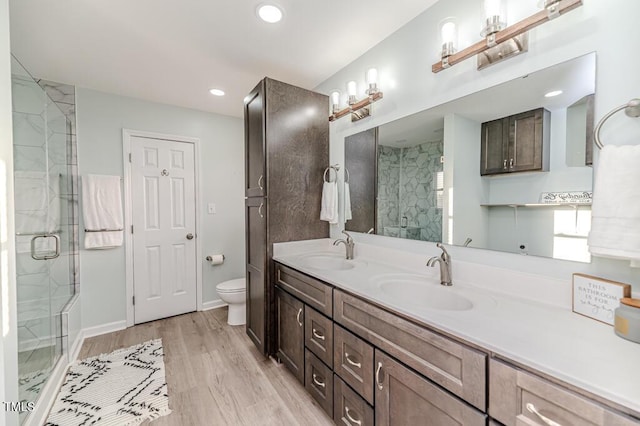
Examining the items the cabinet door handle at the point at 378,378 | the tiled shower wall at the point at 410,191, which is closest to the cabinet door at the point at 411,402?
the cabinet door handle at the point at 378,378

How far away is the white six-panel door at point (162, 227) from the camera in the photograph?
274 centimetres

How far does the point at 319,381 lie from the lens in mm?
1515

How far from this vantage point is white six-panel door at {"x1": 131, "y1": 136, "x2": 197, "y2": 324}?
8.98ft

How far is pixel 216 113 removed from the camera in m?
3.16

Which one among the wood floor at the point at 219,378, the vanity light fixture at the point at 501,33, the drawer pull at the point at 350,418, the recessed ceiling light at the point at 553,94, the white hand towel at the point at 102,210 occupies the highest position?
the vanity light fixture at the point at 501,33

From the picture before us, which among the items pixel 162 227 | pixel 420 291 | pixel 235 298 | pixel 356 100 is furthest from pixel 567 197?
pixel 162 227

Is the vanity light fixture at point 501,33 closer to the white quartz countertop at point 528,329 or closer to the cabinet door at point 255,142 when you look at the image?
the white quartz countertop at point 528,329

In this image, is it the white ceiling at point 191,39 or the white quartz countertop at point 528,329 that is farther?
the white ceiling at point 191,39

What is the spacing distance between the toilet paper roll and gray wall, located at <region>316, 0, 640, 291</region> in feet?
7.19

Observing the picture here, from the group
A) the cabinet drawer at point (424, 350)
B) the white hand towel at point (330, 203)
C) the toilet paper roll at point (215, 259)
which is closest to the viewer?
the cabinet drawer at point (424, 350)

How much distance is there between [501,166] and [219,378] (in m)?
2.24

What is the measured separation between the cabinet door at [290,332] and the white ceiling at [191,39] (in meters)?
1.79

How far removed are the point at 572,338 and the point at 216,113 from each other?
3512 millimetres

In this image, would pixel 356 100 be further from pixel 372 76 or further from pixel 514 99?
pixel 514 99
